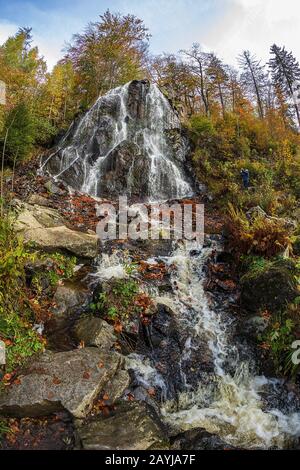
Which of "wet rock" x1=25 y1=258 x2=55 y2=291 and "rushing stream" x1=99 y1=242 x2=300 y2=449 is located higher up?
"wet rock" x1=25 y1=258 x2=55 y2=291

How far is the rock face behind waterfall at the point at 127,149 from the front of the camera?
16.4m

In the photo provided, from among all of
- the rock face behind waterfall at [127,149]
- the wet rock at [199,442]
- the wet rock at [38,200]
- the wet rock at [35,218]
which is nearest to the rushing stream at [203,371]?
the wet rock at [199,442]

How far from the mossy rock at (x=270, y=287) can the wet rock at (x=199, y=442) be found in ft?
10.4

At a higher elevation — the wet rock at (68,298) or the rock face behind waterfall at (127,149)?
the rock face behind waterfall at (127,149)

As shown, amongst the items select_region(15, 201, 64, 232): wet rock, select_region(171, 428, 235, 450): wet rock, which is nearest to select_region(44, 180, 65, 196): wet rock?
select_region(15, 201, 64, 232): wet rock

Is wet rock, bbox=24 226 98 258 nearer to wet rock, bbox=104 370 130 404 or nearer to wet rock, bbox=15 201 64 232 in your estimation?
wet rock, bbox=15 201 64 232

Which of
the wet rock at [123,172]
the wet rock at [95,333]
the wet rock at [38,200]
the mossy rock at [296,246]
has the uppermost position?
the wet rock at [123,172]

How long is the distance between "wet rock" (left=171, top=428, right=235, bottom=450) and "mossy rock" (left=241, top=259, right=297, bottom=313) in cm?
316

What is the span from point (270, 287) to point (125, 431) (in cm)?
445

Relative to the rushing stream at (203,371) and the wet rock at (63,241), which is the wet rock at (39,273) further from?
the rushing stream at (203,371)

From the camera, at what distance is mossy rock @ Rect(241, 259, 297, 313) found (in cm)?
709

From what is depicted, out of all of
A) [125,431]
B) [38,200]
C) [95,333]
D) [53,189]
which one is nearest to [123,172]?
[53,189]

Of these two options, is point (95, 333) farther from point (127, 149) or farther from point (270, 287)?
point (127, 149)

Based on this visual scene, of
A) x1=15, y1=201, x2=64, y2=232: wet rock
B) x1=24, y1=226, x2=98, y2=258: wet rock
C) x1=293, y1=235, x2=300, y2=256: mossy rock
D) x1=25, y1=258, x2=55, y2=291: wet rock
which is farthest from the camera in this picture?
x1=293, y1=235, x2=300, y2=256: mossy rock
